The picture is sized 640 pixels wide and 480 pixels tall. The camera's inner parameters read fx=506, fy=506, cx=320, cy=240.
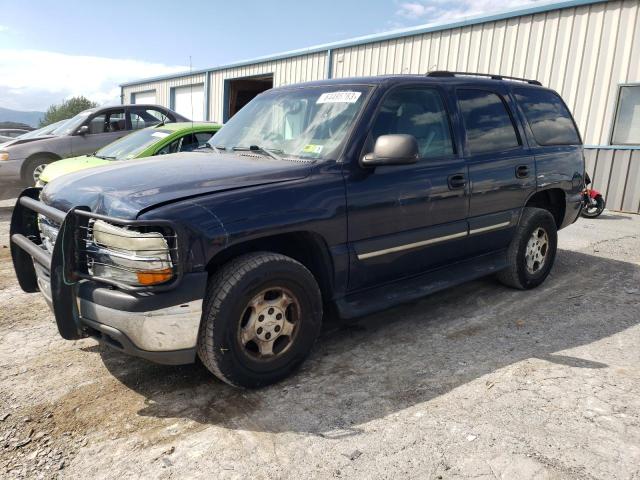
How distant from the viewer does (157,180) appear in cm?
285

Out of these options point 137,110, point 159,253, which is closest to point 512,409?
point 159,253

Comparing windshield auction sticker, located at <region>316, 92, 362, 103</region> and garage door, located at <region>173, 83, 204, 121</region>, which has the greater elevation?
garage door, located at <region>173, 83, 204, 121</region>

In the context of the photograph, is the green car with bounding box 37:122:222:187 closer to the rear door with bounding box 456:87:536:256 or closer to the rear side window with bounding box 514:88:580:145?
the rear door with bounding box 456:87:536:256

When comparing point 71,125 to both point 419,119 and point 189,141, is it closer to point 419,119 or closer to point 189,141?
point 189,141

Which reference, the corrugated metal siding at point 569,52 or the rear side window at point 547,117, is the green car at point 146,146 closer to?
the rear side window at point 547,117

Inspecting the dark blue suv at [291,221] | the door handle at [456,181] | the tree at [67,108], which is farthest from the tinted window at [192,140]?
the tree at [67,108]

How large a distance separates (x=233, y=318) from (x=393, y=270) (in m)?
1.30

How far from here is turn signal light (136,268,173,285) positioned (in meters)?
2.50

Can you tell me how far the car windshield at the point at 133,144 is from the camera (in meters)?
6.85

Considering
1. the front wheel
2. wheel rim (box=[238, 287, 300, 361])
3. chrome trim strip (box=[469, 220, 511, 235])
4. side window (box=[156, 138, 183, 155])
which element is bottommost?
wheel rim (box=[238, 287, 300, 361])

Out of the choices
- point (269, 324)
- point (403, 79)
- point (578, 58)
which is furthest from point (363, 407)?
point (578, 58)

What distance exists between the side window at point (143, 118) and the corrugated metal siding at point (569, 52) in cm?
660

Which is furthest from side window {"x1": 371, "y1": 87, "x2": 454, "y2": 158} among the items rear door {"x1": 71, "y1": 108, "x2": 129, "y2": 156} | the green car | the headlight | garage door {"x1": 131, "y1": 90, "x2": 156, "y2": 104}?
garage door {"x1": 131, "y1": 90, "x2": 156, "y2": 104}

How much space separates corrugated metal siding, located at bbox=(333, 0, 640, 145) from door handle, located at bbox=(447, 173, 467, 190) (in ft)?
25.4
